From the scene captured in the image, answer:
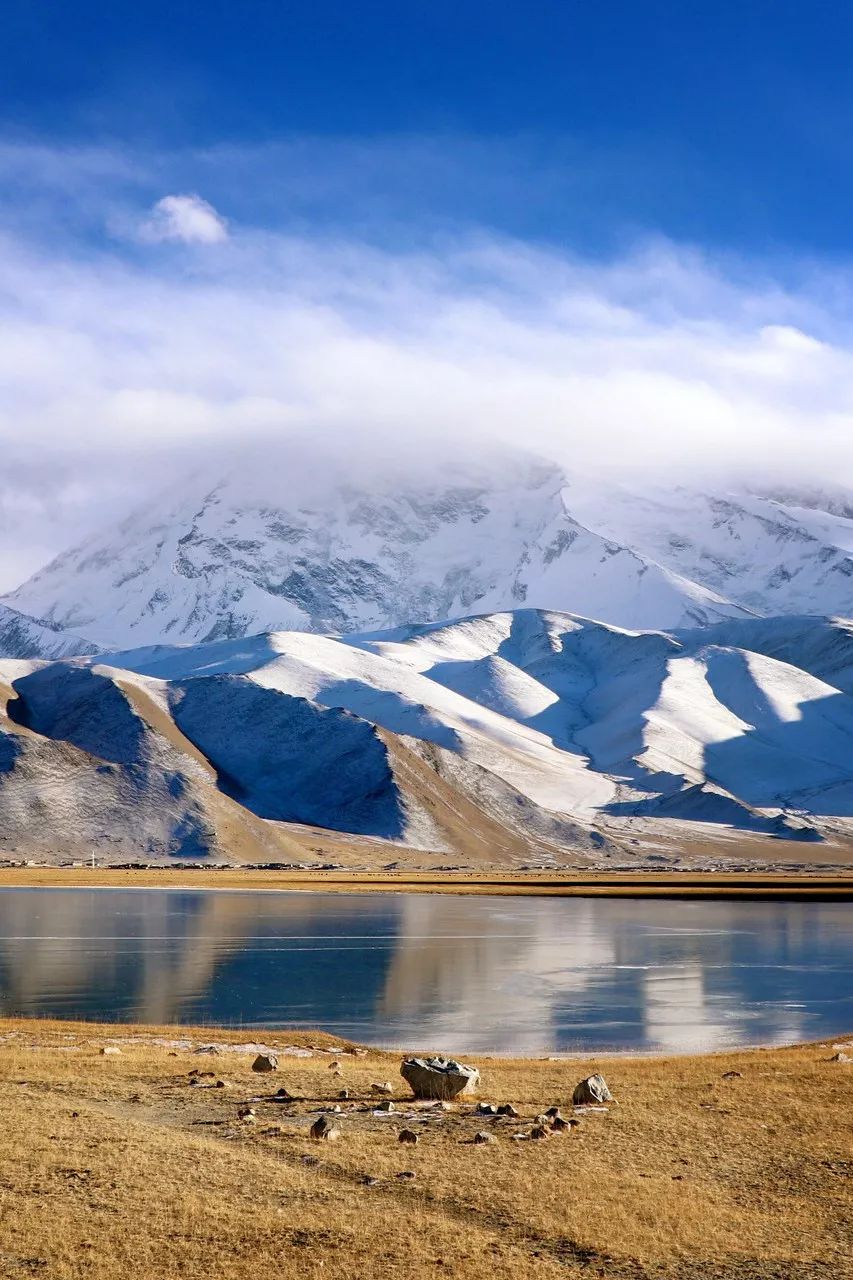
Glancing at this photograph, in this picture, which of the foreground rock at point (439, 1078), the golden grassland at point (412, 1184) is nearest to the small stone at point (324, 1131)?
the golden grassland at point (412, 1184)

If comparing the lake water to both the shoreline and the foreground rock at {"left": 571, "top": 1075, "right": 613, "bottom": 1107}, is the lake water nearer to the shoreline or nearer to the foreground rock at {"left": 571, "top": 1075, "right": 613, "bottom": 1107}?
the shoreline

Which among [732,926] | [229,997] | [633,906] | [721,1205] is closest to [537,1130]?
[721,1205]

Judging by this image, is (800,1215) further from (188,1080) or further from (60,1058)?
(60,1058)

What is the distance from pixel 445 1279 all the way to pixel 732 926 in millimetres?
90840

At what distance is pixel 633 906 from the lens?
130625 mm

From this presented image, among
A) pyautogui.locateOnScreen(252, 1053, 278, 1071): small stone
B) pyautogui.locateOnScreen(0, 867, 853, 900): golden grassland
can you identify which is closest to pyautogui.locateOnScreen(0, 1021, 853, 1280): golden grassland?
pyautogui.locateOnScreen(252, 1053, 278, 1071): small stone

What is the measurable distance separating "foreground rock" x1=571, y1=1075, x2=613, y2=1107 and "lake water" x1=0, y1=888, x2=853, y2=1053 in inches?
509

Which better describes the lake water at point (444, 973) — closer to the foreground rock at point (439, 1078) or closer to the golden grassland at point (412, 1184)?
the foreground rock at point (439, 1078)

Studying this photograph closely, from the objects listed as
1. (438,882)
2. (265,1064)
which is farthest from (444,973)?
(438,882)

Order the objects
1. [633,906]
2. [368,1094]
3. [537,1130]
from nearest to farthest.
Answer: [537,1130] → [368,1094] → [633,906]

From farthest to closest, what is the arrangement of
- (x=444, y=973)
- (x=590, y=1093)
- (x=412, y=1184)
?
(x=444, y=973) < (x=590, y=1093) < (x=412, y=1184)

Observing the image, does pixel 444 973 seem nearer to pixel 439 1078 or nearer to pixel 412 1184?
pixel 439 1078

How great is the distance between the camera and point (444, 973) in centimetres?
6556

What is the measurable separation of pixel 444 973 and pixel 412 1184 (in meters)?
44.7
